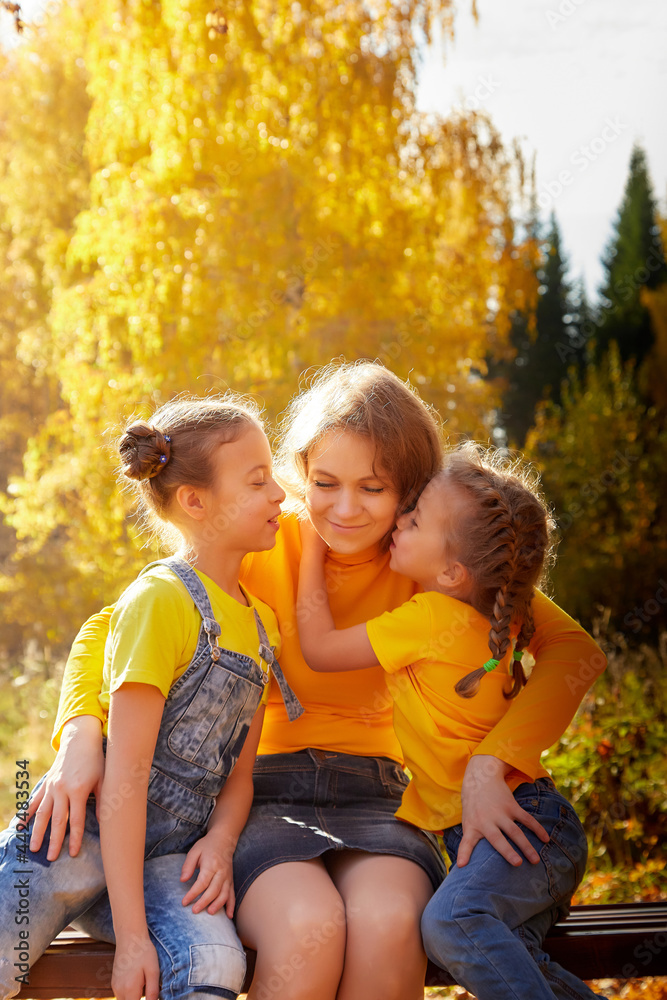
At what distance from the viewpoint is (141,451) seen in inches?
70.4

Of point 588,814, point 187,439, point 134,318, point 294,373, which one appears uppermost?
point 134,318

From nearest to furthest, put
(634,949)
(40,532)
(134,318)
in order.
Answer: (634,949), (134,318), (40,532)

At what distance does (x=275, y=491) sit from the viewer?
72.7 inches

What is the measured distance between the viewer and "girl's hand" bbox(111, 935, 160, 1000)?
1391 mm

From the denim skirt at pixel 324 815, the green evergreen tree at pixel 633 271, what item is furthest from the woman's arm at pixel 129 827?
the green evergreen tree at pixel 633 271

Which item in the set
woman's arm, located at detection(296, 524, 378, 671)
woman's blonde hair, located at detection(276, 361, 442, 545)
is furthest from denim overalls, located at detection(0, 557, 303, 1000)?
woman's blonde hair, located at detection(276, 361, 442, 545)

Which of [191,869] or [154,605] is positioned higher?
[154,605]

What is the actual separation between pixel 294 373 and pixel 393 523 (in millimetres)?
2849

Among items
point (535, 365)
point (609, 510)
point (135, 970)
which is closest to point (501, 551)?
point (135, 970)

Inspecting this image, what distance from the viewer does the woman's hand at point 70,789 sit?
1.53m

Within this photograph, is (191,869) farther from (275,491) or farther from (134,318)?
(134,318)

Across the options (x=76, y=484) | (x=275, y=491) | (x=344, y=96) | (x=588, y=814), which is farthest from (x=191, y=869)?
Answer: (x=344, y=96)

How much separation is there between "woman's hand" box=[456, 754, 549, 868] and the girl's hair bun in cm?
92

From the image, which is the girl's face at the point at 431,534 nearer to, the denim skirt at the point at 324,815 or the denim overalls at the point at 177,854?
the denim overalls at the point at 177,854
